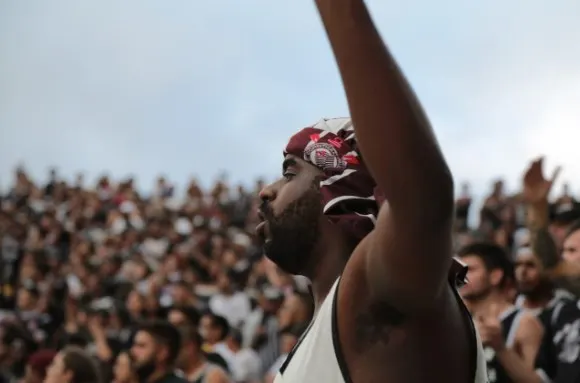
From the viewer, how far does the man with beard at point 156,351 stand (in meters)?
5.88

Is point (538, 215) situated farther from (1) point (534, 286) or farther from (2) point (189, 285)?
(2) point (189, 285)

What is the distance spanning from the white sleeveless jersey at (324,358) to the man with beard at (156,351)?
4.12m

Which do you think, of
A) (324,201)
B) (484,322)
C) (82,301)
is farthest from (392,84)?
(82,301)

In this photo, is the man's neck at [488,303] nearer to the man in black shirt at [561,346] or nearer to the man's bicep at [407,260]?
the man in black shirt at [561,346]

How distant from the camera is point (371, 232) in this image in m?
1.60

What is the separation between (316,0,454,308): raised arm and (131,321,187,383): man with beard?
179 inches

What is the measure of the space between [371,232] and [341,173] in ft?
1.57

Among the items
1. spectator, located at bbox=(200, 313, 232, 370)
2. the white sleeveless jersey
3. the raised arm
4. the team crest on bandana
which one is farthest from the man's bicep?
spectator, located at bbox=(200, 313, 232, 370)

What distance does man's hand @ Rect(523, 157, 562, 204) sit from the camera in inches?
187

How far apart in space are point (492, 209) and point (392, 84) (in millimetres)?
12628

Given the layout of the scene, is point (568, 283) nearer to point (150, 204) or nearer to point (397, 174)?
point (397, 174)

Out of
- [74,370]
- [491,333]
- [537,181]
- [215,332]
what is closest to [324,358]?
[491,333]

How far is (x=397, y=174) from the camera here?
4.48 feet

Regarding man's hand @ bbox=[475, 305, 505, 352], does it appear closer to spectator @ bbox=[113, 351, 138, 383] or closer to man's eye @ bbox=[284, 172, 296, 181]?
man's eye @ bbox=[284, 172, 296, 181]
